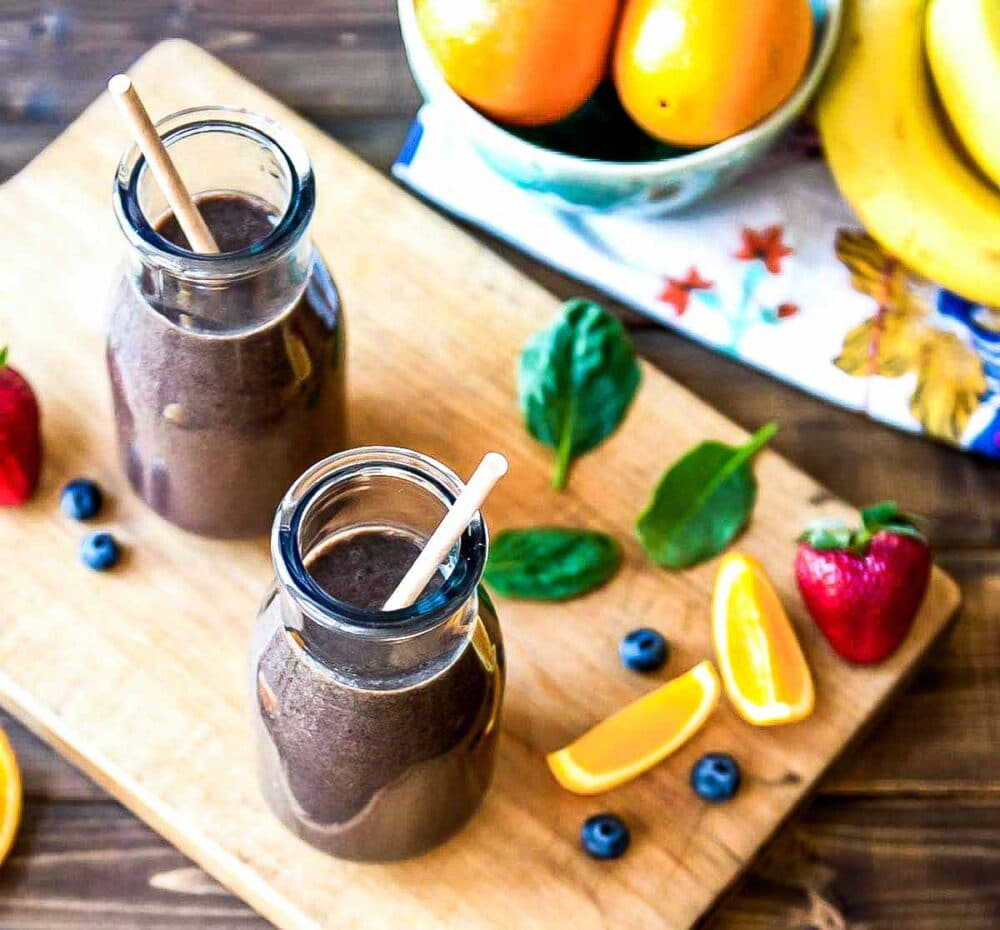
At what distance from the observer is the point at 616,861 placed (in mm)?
1023

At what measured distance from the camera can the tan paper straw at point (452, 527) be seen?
0.70 meters

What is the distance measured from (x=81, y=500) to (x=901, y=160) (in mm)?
692

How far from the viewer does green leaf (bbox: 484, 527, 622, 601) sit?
1.09 m

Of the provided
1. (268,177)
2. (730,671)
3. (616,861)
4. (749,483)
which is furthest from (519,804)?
(268,177)

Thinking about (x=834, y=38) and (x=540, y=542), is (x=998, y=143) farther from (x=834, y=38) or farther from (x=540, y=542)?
(x=540, y=542)

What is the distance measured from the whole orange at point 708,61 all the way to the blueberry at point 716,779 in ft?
1.56

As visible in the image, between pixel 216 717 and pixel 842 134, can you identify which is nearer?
pixel 216 717

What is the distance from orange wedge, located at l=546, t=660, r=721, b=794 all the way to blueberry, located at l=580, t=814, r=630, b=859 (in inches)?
1.0

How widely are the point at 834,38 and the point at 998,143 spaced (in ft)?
0.50

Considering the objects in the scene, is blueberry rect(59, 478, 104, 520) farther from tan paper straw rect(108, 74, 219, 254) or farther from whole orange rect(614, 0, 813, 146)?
whole orange rect(614, 0, 813, 146)

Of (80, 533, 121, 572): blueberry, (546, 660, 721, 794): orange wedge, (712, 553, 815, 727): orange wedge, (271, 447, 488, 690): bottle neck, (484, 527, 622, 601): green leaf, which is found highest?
(271, 447, 488, 690): bottle neck

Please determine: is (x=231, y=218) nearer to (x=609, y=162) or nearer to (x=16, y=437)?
(x=16, y=437)

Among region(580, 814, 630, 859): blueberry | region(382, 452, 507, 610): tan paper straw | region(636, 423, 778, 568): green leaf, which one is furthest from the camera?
region(636, 423, 778, 568): green leaf

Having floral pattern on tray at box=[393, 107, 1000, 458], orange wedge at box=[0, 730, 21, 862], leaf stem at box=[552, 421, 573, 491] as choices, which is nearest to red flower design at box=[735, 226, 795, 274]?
floral pattern on tray at box=[393, 107, 1000, 458]
